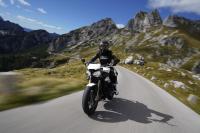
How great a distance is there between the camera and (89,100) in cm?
895

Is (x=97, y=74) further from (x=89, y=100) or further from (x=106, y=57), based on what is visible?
(x=106, y=57)

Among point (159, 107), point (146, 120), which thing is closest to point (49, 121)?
point (146, 120)

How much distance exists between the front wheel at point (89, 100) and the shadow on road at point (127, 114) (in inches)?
11.2

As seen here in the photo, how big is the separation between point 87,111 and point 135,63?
65.0 metres

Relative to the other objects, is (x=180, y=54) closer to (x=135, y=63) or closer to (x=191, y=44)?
(x=191, y=44)

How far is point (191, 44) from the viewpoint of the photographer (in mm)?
169125

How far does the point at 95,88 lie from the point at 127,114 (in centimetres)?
188

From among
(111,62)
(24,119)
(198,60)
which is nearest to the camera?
(24,119)

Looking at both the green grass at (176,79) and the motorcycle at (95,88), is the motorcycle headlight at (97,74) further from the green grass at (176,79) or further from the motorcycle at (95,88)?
the green grass at (176,79)

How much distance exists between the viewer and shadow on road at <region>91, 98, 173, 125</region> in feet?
30.2

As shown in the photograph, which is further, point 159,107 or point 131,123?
point 159,107

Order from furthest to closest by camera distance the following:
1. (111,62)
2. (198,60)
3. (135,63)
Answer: (198,60) → (135,63) → (111,62)

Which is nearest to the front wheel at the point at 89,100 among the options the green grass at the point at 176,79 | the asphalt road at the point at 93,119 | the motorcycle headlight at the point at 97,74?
the asphalt road at the point at 93,119

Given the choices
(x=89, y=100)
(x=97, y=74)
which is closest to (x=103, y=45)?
(x=97, y=74)
